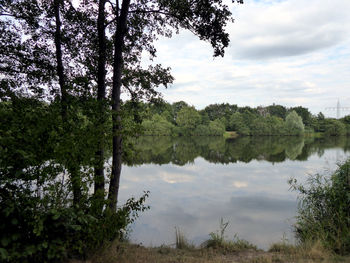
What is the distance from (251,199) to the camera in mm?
16438

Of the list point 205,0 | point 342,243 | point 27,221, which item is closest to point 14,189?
point 27,221

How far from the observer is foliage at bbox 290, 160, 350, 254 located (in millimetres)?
6926

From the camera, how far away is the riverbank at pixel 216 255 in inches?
198

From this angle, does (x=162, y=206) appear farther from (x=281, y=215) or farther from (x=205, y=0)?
(x=205, y=0)

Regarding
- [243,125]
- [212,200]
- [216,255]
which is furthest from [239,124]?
[216,255]

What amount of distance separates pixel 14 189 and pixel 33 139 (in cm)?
71

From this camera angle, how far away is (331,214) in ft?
26.5

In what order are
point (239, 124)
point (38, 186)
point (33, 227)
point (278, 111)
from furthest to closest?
point (278, 111) < point (239, 124) < point (38, 186) < point (33, 227)

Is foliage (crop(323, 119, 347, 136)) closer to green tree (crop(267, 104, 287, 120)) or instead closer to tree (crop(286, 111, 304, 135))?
tree (crop(286, 111, 304, 135))

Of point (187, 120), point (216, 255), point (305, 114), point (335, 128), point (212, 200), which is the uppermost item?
point (305, 114)

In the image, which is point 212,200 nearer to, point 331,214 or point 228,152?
point 331,214

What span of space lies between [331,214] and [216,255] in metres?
4.32

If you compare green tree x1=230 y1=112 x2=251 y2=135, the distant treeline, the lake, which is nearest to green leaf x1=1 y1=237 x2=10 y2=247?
the lake

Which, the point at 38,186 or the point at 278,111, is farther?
the point at 278,111
